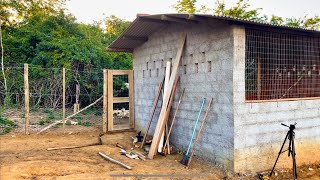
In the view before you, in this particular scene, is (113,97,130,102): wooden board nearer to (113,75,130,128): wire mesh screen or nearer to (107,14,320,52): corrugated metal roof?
(113,75,130,128): wire mesh screen

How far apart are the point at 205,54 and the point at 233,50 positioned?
950mm

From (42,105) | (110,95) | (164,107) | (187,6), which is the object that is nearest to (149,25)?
(164,107)

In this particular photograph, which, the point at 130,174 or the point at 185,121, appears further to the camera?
the point at 185,121

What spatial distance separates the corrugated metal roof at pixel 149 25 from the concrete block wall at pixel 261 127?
475 millimetres

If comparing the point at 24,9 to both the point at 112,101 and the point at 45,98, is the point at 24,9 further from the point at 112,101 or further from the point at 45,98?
the point at 112,101

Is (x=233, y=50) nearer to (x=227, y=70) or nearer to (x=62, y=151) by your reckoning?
(x=227, y=70)

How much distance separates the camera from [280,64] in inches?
243

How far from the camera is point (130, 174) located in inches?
212

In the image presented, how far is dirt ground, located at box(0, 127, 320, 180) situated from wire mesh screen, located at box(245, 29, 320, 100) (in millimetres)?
1735

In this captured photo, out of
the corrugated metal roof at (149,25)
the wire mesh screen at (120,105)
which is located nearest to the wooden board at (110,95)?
the corrugated metal roof at (149,25)

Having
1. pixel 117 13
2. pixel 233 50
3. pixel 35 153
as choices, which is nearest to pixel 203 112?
pixel 233 50

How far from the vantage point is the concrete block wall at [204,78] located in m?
5.57

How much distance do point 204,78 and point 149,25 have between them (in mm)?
2678

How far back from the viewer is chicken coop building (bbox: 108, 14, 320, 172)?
5465 mm
